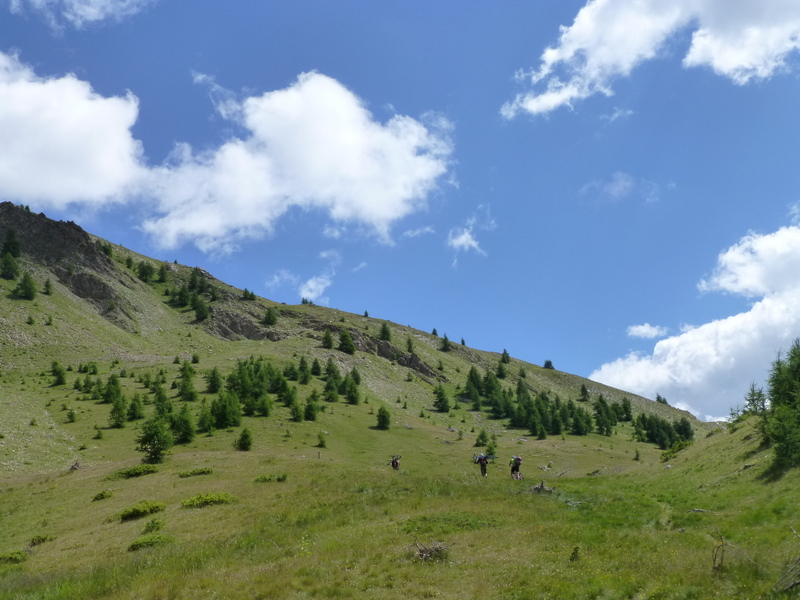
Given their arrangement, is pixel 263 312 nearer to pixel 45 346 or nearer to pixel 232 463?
pixel 45 346

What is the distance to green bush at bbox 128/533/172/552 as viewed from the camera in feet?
87.1

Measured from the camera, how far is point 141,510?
34.8 meters

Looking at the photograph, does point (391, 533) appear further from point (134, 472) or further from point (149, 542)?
point (134, 472)

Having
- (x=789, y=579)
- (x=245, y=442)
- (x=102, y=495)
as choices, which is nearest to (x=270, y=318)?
(x=245, y=442)

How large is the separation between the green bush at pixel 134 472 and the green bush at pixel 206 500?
59.9ft

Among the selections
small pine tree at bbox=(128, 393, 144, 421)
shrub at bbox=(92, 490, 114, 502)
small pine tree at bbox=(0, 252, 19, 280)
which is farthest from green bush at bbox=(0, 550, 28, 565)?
small pine tree at bbox=(0, 252, 19, 280)

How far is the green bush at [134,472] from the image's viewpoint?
4997cm

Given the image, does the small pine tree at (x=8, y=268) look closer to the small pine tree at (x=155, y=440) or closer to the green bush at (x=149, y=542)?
the small pine tree at (x=155, y=440)

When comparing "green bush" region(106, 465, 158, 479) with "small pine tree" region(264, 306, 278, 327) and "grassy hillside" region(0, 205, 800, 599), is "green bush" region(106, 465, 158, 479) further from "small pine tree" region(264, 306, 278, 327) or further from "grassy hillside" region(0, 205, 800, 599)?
"small pine tree" region(264, 306, 278, 327)

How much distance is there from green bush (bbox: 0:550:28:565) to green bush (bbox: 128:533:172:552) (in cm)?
679

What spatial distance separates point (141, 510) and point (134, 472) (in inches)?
736

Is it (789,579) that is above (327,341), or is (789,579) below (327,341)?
below

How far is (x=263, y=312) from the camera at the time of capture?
198 m

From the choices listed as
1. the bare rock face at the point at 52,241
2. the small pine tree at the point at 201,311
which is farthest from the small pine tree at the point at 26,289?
the small pine tree at the point at 201,311
